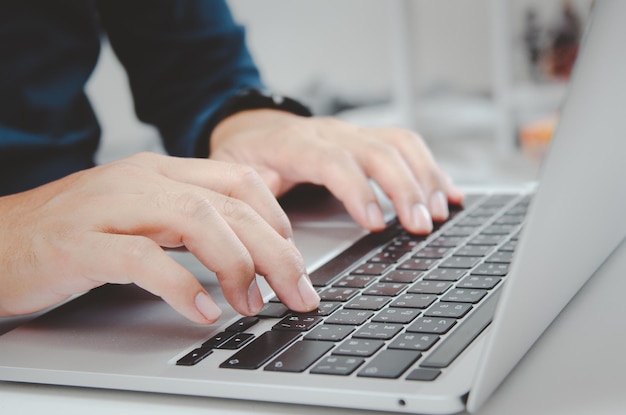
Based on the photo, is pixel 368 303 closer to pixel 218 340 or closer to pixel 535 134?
pixel 218 340

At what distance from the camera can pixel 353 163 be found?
2.42 ft

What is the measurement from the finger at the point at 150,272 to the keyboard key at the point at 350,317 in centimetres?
7

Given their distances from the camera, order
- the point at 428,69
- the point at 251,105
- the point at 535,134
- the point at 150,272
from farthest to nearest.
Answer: the point at 428,69, the point at 535,134, the point at 251,105, the point at 150,272

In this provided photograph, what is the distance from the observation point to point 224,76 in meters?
1.07

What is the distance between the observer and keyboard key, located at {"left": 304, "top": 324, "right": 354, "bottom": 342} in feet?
1.44

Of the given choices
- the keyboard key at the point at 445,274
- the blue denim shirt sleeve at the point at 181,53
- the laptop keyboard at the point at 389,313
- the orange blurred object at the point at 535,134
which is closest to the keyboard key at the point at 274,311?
the laptop keyboard at the point at 389,313

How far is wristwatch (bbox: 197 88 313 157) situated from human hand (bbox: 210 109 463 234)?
0.22 feet

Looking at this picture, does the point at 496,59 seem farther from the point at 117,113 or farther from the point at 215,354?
the point at 215,354

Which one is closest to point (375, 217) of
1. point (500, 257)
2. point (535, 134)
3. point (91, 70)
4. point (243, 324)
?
point (500, 257)

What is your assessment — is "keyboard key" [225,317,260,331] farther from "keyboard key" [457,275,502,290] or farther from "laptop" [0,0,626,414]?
"keyboard key" [457,275,502,290]

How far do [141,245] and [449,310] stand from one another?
0.59 ft

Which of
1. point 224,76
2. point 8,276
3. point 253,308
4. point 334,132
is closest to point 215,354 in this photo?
point 253,308

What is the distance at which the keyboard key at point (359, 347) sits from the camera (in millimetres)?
408

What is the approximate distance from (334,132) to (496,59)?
2.01 metres
